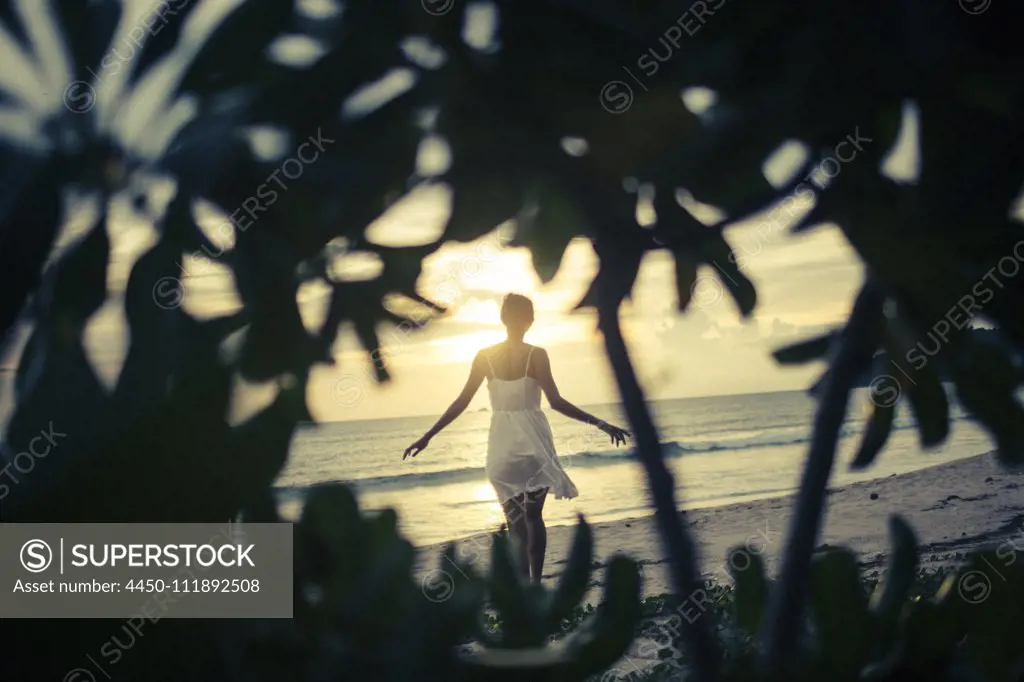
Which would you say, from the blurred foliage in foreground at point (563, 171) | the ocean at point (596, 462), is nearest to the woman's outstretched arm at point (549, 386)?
the blurred foliage in foreground at point (563, 171)

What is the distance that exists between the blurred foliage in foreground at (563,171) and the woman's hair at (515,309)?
4.61ft

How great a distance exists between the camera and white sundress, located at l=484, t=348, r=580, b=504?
3730mm

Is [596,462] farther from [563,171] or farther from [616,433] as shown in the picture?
[563,171]

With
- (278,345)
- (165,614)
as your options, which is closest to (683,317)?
(278,345)

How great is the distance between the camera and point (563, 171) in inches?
82.8

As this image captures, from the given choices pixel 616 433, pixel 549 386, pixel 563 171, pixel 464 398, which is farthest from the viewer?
pixel 549 386

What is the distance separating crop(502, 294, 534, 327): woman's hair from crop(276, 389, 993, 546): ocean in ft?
14.0

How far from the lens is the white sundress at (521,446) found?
3730 millimetres

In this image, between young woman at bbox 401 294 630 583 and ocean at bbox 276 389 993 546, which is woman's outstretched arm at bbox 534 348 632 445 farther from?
ocean at bbox 276 389 993 546

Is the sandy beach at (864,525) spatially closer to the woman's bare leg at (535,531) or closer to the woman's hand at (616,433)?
the woman's bare leg at (535,531)

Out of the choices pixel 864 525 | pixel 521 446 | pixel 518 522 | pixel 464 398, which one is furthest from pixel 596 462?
pixel 464 398

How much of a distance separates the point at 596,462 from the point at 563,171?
18.2 meters

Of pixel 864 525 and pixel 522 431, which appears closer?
pixel 522 431

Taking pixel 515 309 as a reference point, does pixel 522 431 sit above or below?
below
